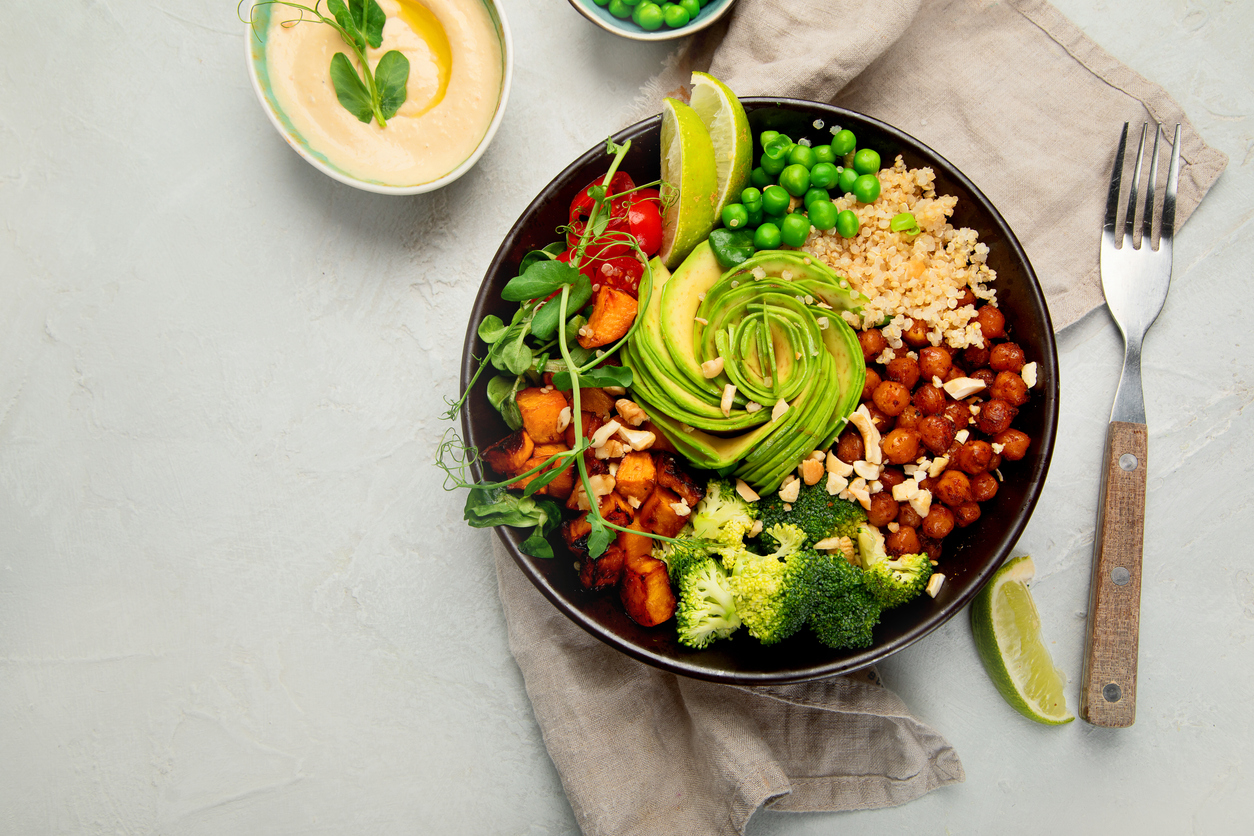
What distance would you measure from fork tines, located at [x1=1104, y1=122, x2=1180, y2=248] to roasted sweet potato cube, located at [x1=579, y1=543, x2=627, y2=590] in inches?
73.8

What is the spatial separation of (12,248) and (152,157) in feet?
1.98

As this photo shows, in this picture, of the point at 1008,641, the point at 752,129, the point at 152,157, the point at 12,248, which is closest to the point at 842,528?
the point at 1008,641

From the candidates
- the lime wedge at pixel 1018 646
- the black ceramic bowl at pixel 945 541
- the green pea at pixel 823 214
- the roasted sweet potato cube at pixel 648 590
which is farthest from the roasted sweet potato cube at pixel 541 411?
the lime wedge at pixel 1018 646

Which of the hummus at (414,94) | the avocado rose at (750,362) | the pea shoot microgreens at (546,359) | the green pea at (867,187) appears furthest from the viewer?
the hummus at (414,94)

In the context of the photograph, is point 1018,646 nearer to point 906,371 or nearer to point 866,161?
point 906,371

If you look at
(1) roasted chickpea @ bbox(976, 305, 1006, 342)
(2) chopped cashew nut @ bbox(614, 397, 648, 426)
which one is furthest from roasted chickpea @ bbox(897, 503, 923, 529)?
(2) chopped cashew nut @ bbox(614, 397, 648, 426)

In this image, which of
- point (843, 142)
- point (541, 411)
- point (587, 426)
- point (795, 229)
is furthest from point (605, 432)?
point (843, 142)

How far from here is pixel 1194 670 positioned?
241cm

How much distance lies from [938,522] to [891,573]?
8.2 inches

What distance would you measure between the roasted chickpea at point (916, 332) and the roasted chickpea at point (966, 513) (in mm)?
477

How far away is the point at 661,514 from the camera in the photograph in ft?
6.65

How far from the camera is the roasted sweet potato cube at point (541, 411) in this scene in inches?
78.4

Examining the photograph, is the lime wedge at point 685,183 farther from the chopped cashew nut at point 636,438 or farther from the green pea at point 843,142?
the chopped cashew nut at point 636,438

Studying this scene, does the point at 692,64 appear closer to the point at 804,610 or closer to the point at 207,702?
the point at 804,610
